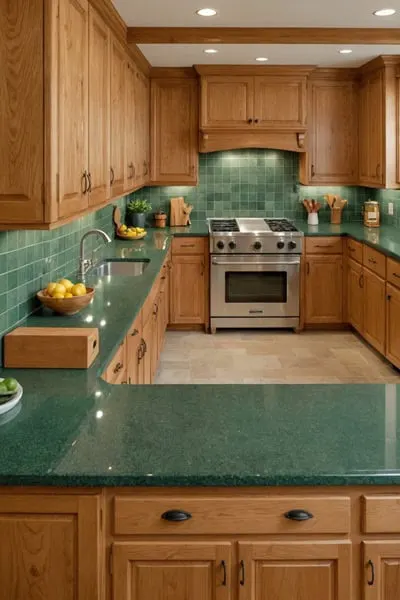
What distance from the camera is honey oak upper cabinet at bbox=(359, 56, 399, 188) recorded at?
20.6 feet

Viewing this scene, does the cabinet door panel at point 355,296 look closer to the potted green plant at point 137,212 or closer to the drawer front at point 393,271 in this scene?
the drawer front at point 393,271

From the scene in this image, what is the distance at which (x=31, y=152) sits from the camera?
7.84ft

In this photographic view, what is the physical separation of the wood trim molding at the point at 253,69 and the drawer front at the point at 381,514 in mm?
5693

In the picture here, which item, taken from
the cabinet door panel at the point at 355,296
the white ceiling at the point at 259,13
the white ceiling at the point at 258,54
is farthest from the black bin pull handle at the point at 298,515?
the cabinet door panel at the point at 355,296

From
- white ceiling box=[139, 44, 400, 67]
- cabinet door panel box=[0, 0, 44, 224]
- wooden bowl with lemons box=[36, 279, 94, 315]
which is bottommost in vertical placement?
wooden bowl with lemons box=[36, 279, 94, 315]

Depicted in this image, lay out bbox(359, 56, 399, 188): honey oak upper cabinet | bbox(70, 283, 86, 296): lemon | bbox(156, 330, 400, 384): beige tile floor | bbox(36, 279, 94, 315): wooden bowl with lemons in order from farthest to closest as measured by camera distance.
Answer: bbox(359, 56, 399, 188): honey oak upper cabinet
bbox(156, 330, 400, 384): beige tile floor
bbox(70, 283, 86, 296): lemon
bbox(36, 279, 94, 315): wooden bowl with lemons

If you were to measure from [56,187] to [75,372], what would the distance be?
64 cm

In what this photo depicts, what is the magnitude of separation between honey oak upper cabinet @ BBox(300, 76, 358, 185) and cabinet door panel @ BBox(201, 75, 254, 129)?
25.3 inches

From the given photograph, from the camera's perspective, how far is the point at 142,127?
6.32 metres

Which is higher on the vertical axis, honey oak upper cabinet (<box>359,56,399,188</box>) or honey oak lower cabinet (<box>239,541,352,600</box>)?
honey oak upper cabinet (<box>359,56,399,188</box>)

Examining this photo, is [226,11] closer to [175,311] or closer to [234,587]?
[175,311]

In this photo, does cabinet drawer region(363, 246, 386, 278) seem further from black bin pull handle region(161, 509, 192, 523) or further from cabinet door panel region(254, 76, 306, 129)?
black bin pull handle region(161, 509, 192, 523)

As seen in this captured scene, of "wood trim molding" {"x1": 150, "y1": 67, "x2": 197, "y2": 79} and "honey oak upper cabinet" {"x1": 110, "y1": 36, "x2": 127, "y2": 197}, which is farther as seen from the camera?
"wood trim molding" {"x1": 150, "y1": 67, "x2": 197, "y2": 79}

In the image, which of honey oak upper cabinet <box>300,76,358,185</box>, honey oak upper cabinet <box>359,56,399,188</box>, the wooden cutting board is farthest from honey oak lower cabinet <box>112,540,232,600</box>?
honey oak upper cabinet <box>300,76,358,185</box>
